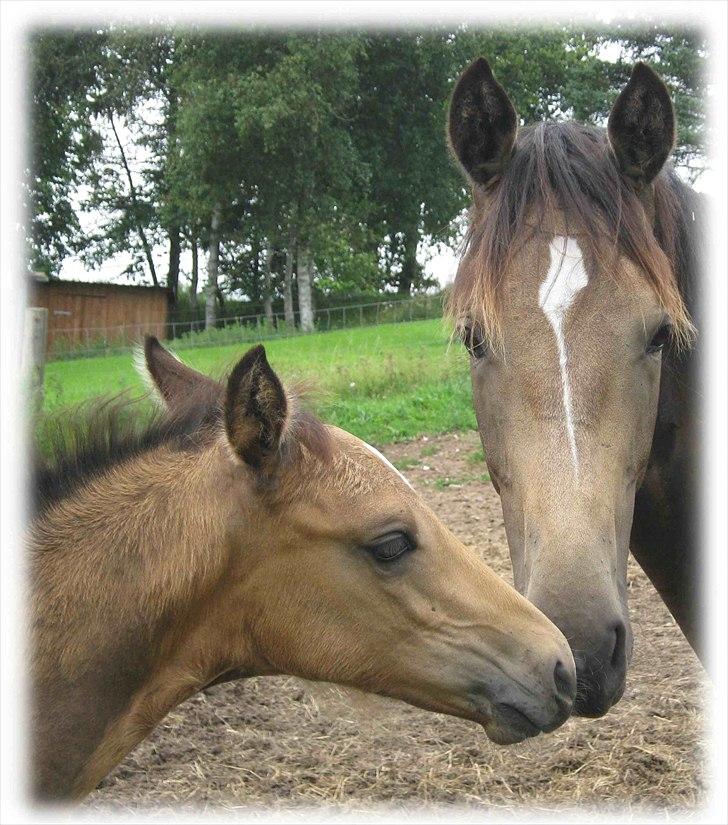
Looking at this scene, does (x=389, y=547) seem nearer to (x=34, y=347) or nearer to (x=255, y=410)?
(x=255, y=410)

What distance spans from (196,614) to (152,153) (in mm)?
32700

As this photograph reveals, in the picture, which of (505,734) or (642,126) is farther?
(642,126)

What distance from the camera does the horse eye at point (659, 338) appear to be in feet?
8.55

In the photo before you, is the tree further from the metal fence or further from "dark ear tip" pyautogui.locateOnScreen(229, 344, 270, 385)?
"dark ear tip" pyautogui.locateOnScreen(229, 344, 270, 385)

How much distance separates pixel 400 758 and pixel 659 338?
8.91ft

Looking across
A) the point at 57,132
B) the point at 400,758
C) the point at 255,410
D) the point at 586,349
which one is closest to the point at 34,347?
the point at 400,758

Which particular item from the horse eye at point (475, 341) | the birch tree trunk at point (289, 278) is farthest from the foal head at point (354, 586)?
the birch tree trunk at point (289, 278)

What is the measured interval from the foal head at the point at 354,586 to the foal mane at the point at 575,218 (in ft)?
2.40

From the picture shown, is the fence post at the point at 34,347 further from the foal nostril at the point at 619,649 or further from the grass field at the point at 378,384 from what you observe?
the foal nostril at the point at 619,649

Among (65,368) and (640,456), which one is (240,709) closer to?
(640,456)

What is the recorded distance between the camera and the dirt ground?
3832 mm

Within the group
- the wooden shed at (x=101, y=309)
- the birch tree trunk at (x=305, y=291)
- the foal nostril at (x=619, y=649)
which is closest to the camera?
the foal nostril at (x=619, y=649)

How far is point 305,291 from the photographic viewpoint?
94.3ft

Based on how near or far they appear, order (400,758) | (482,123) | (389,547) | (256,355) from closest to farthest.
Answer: (256,355), (389,547), (482,123), (400,758)
